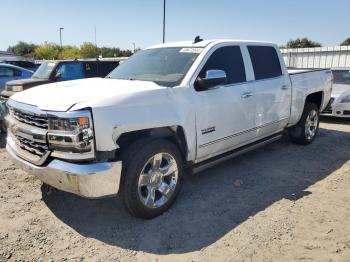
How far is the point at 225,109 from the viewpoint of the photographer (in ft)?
15.1

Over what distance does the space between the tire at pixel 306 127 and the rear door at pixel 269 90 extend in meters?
0.82

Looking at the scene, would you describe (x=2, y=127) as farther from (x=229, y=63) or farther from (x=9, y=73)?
(x=229, y=63)

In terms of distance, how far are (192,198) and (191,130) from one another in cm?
93

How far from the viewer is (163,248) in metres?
3.39

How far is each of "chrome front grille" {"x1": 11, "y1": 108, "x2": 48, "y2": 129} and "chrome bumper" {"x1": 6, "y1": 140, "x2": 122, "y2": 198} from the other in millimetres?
392

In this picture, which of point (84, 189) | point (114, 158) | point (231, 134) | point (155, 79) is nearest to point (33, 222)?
point (84, 189)

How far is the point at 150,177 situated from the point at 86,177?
2.66ft

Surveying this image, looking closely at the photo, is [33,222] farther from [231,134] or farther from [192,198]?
[231,134]

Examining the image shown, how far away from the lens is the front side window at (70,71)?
Answer: 10.2 meters

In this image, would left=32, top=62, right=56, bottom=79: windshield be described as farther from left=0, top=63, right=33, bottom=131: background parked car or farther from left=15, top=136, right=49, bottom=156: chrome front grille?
left=15, top=136, right=49, bottom=156: chrome front grille

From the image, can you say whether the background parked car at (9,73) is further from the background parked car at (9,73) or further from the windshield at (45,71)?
the windshield at (45,71)

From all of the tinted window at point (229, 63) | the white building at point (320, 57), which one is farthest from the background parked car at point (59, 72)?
the white building at point (320, 57)

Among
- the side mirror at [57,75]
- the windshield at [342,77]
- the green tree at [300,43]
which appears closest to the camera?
the side mirror at [57,75]

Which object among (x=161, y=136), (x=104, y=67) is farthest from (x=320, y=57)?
(x=161, y=136)
